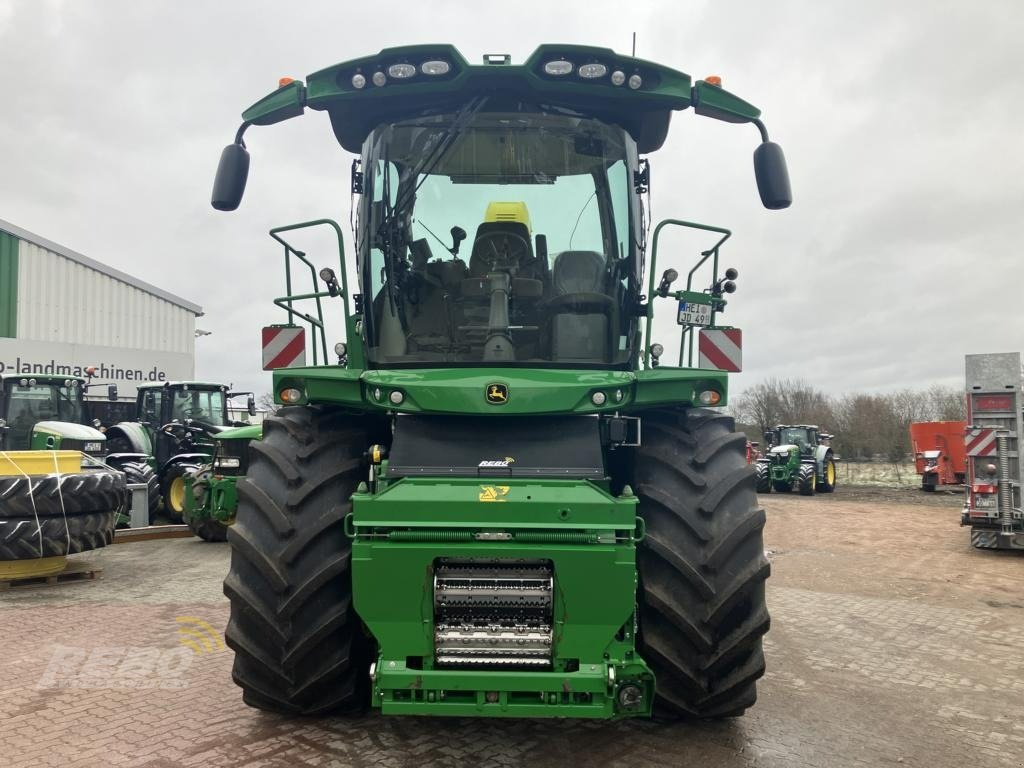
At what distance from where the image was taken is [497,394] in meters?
3.52

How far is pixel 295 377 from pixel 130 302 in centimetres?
2817

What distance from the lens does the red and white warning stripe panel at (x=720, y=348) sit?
4.54 metres

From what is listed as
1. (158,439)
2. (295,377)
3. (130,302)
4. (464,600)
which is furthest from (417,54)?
(130,302)

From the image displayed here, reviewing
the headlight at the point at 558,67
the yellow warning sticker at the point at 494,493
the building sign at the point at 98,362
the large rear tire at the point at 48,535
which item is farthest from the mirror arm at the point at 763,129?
the building sign at the point at 98,362

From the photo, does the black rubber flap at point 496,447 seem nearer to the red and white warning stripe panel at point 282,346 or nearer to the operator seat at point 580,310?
the operator seat at point 580,310

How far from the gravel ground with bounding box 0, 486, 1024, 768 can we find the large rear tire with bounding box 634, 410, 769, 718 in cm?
49

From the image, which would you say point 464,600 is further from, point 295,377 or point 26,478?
point 26,478

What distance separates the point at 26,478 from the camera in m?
7.76

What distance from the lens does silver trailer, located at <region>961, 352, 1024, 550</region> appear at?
11.1m

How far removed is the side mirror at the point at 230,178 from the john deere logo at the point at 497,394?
186 cm

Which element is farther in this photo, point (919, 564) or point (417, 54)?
point (919, 564)

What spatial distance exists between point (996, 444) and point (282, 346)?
10389mm
